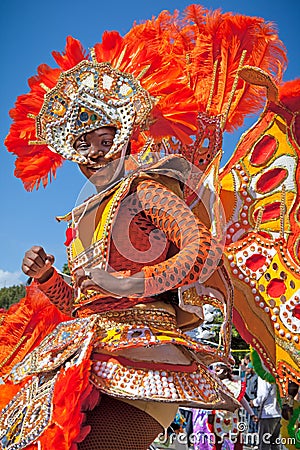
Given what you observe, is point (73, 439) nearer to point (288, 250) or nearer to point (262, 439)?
point (288, 250)

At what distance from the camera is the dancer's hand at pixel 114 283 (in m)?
1.89

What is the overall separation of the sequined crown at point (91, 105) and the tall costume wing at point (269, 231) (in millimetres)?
1023

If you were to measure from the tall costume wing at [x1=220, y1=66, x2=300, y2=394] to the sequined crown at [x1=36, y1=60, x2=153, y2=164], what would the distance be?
1023 millimetres

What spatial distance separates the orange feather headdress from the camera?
231 centimetres

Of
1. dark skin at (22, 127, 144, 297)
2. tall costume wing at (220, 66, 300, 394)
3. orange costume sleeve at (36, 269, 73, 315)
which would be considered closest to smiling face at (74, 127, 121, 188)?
dark skin at (22, 127, 144, 297)

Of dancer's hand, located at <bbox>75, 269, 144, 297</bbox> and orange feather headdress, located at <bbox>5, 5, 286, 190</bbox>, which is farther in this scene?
orange feather headdress, located at <bbox>5, 5, 286, 190</bbox>

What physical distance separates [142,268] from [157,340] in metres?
0.26

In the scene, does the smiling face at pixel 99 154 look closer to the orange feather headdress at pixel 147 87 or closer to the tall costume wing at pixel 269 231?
the orange feather headdress at pixel 147 87

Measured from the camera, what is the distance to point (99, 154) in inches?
89.2

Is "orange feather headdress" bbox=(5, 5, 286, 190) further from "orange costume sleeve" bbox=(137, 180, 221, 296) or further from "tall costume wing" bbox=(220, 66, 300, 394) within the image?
"orange costume sleeve" bbox=(137, 180, 221, 296)

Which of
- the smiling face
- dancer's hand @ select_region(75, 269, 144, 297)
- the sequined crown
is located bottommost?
dancer's hand @ select_region(75, 269, 144, 297)

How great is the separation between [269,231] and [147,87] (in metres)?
1.35

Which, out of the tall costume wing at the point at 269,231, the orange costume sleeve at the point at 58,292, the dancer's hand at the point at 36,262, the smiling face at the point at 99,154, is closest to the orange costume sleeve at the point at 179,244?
the smiling face at the point at 99,154

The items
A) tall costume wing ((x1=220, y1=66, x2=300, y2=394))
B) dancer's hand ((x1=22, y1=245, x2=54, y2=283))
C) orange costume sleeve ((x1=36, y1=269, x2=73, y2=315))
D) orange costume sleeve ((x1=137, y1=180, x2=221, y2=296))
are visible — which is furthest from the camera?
tall costume wing ((x1=220, y1=66, x2=300, y2=394))
